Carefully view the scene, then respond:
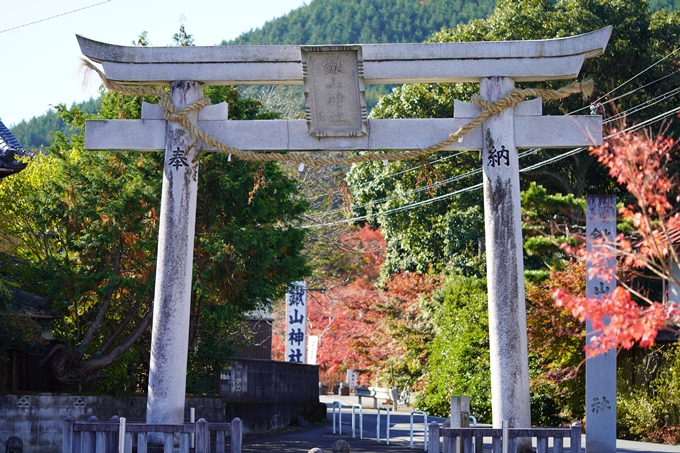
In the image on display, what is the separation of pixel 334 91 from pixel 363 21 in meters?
84.8

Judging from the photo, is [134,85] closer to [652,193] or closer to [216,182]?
[216,182]

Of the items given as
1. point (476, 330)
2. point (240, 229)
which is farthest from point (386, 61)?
point (476, 330)

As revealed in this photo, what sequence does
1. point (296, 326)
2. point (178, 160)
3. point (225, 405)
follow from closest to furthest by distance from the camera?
point (178, 160)
point (225, 405)
point (296, 326)

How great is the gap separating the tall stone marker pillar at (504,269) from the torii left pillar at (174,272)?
15.4 feet

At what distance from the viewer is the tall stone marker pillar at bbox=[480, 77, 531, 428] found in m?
13.6

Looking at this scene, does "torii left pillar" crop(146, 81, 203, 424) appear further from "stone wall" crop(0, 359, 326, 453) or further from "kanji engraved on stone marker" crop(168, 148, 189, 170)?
"stone wall" crop(0, 359, 326, 453)

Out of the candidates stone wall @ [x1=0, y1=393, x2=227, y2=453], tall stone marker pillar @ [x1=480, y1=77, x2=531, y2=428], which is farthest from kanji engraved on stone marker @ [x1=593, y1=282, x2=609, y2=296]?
stone wall @ [x1=0, y1=393, x2=227, y2=453]

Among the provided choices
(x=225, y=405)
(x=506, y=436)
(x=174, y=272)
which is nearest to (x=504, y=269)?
(x=506, y=436)

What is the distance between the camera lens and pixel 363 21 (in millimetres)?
96750

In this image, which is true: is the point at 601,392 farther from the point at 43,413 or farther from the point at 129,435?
the point at 43,413

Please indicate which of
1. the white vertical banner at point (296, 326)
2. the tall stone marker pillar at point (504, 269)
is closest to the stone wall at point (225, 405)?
the white vertical banner at point (296, 326)

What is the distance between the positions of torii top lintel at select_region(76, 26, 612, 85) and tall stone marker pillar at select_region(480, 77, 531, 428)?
0.39 meters

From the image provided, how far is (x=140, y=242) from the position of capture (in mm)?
18656

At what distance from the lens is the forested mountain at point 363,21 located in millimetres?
92312
